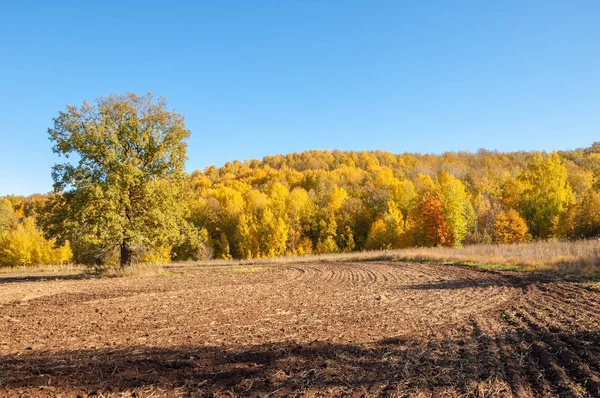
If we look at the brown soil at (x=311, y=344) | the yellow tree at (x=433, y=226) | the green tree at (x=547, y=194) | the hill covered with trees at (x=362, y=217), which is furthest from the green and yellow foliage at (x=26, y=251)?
the green tree at (x=547, y=194)

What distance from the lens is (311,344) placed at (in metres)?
8.09

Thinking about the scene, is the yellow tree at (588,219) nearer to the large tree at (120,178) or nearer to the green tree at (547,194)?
the green tree at (547,194)

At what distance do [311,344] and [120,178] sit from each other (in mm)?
20114

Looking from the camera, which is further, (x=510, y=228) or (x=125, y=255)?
(x=510, y=228)

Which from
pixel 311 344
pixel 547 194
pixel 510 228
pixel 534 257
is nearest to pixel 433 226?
pixel 510 228

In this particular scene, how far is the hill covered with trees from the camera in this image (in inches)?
1748

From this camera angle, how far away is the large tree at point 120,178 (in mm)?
23125

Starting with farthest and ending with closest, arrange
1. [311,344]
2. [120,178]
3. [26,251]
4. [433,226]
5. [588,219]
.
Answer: [26,251] < [433,226] < [588,219] < [120,178] < [311,344]

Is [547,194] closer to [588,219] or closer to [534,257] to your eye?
[588,219]

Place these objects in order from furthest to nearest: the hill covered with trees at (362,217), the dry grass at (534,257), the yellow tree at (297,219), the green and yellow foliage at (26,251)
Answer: the yellow tree at (297,219)
the green and yellow foliage at (26,251)
the hill covered with trees at (362,217)
the dry grass at (534,257)

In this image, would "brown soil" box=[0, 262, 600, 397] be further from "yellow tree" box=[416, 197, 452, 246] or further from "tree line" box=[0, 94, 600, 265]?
"yellow tree" box=[416, 197, 452, 246]

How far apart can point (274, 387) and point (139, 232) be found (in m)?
21.1

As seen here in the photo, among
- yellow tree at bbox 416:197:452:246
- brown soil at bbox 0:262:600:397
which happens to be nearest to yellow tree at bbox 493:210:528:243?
yellow tree at bbox 416:197:452:246

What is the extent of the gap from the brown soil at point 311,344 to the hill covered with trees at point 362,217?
1543 centimetres
